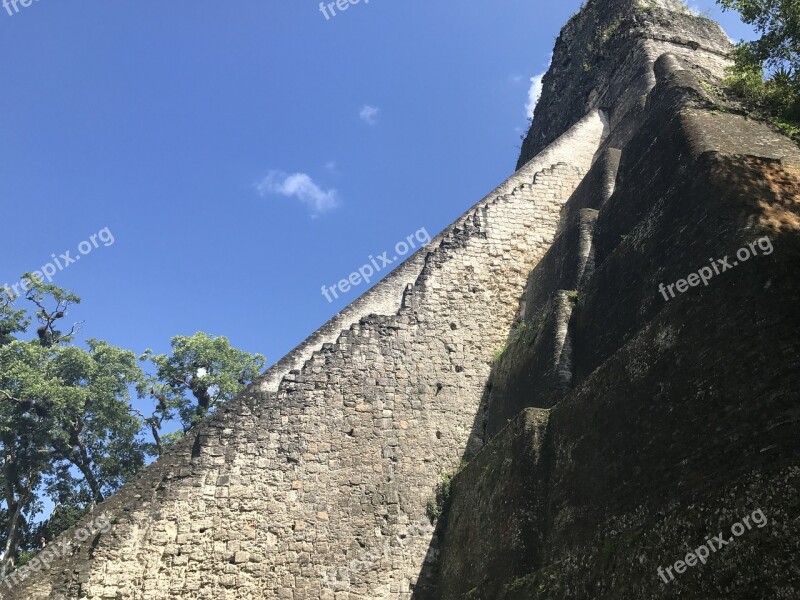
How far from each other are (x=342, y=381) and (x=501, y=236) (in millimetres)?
4123

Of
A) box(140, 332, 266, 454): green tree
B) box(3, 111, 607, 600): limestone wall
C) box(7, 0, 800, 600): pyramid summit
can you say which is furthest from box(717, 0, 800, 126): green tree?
box(140, 332, 266, 454): green tree

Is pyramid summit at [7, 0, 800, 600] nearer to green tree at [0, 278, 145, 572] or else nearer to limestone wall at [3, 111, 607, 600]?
limestone wall at [3, 111, 607, 600]

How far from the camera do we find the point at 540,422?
6.51 metres

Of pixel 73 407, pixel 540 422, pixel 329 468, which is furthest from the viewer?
pixel 73 407

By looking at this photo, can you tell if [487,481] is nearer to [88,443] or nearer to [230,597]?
[230,597]

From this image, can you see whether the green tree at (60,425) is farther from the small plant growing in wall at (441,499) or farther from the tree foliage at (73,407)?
the small plant growing in wall at (441,499)

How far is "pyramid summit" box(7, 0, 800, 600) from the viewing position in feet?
13.5

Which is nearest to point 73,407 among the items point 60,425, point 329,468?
point 60,425

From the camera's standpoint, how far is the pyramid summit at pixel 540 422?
13.5ft

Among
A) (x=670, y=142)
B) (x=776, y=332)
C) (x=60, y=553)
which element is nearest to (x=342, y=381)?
(x=60, y=553)

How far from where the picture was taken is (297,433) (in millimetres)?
8477

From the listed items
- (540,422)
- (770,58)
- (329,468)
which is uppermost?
(770,58)

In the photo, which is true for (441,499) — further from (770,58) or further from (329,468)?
(770,58)

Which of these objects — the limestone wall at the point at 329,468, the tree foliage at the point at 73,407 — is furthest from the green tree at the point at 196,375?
the limestone wall at the point at 329,468
